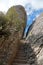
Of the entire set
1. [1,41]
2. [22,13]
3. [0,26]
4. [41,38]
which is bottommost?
[1,41]

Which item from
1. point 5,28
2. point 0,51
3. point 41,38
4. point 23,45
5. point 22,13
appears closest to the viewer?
point 0,51

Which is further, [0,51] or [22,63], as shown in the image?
[22,63]

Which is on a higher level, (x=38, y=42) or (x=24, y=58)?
(x=38, y=42)

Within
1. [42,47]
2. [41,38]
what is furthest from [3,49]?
[41,38]

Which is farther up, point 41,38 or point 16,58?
point 41,38

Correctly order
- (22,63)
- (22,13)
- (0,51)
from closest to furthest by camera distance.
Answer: (0,51)
(22,63)
(22,13)

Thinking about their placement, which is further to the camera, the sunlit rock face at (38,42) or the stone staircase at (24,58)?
the stone staircase at (24,58)

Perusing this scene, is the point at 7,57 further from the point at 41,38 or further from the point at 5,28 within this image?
the point at 41,38

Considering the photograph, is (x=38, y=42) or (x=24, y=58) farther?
(x=38, y=42)

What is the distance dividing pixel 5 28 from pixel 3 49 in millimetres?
838

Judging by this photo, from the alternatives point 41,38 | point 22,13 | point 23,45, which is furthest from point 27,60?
point 22,13

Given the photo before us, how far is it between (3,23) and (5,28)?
10.3 inches

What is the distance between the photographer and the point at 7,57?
23.1ft

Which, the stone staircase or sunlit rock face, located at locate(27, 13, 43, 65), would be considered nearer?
sunlit rock face, located at locate(27, 13, 43, 65)
